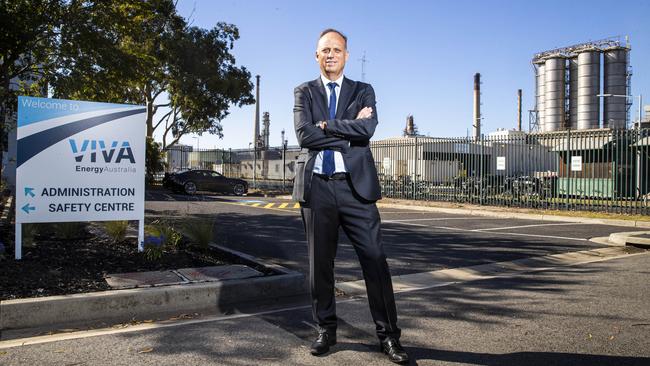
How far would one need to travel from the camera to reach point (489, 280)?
5.97 m

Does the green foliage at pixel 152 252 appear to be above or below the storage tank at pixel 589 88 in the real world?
below

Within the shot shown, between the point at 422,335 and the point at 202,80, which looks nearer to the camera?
the point at 422,335

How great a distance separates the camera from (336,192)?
3.28 meters

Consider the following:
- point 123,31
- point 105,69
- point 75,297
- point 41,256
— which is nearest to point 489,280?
point 75,297

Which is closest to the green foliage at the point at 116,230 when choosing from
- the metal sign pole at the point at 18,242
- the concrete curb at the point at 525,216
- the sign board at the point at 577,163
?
the metal sign pole at the point at 18,242

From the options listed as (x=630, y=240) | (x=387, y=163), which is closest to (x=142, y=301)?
(x=630, y=240)

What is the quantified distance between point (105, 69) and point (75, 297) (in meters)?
9.28

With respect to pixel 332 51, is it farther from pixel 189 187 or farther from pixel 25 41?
pixel 189 187

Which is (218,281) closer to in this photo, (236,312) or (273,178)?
(236,312)

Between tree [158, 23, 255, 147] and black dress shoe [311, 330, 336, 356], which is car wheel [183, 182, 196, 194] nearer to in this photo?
tree [158, 23, 255, 147]

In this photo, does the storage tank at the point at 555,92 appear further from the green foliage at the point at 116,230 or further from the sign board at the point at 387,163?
the green foliage at the point at 116,230

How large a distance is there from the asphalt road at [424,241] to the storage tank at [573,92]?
53.0 meters

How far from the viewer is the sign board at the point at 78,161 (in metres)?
5.67

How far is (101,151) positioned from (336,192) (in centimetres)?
396
